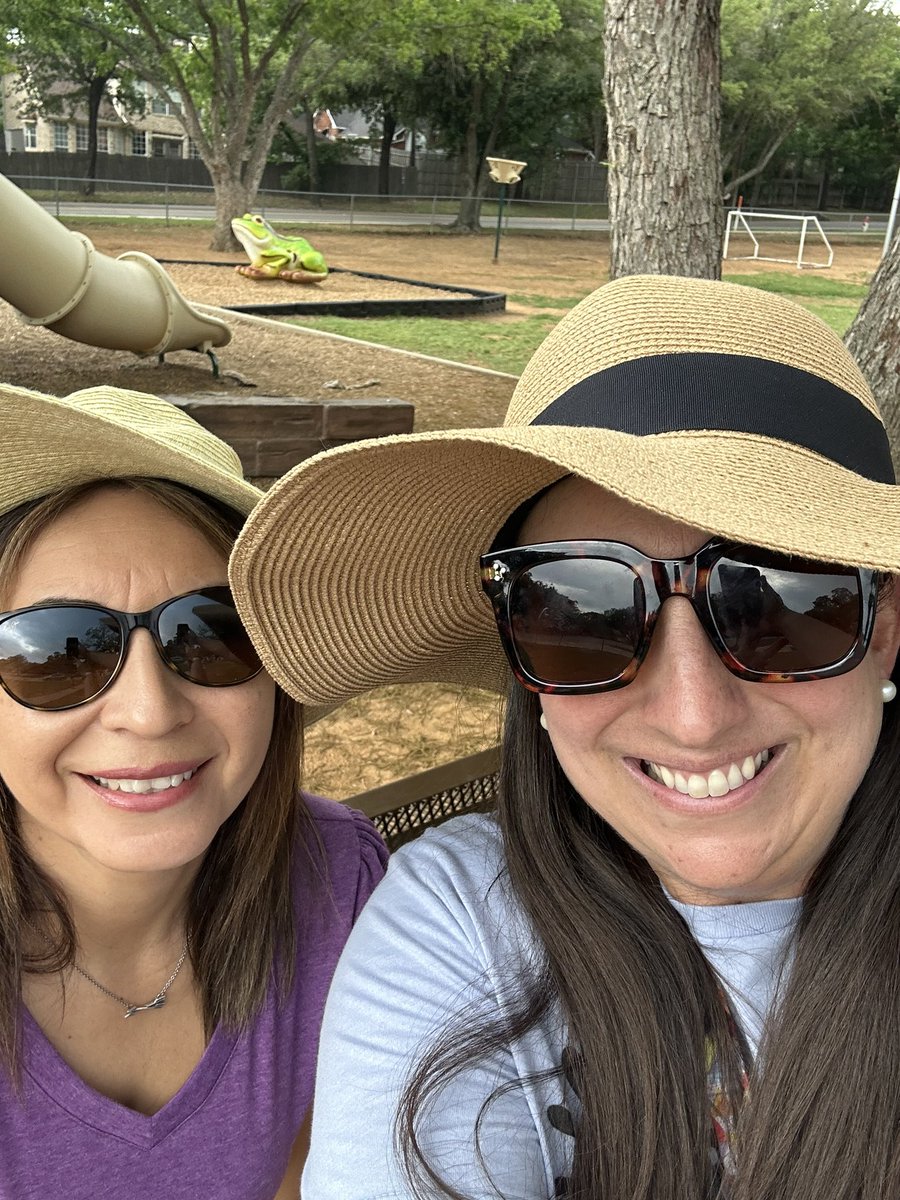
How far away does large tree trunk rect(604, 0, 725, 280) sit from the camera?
3711 millimetres

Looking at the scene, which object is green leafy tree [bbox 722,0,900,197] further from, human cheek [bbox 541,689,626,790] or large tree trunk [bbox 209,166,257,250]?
human cheek [bbox 541,689,626,790]

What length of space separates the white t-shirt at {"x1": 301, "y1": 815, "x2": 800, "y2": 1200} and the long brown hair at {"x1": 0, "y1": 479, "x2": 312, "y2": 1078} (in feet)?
1.25

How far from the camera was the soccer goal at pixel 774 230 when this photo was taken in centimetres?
2978

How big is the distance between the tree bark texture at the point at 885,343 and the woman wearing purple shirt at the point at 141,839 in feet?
6.22

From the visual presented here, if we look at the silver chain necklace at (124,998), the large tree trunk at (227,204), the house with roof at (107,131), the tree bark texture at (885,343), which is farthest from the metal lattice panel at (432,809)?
the house with roof at (107,131)

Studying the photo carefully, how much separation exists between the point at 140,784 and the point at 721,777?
78 centimetres

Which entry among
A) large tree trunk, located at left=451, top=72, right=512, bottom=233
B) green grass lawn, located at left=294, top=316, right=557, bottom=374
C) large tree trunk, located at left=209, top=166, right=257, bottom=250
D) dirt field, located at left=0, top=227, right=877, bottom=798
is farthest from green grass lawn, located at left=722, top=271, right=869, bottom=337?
large tree trunk, located at left=451, top=72, right=512, bottom=233

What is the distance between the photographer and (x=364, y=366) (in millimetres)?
11461

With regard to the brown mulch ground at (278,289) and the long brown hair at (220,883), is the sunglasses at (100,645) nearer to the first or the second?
the long brown hair at (220,883)

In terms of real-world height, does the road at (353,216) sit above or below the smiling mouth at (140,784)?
above

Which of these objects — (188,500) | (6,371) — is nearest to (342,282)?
(6,371)

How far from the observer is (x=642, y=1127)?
1.19m

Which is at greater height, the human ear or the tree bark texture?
the tree bark texture

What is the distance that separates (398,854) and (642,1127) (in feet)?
1.54
